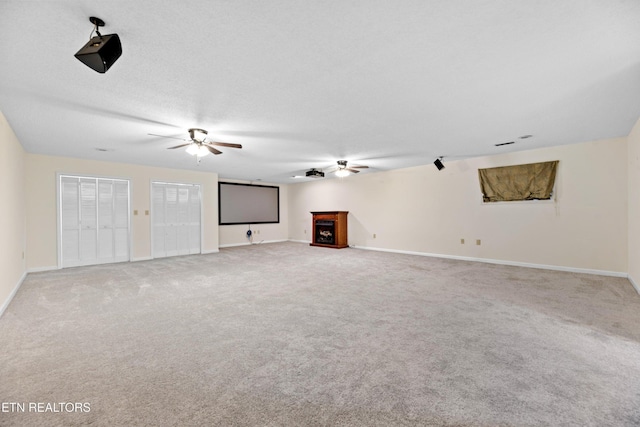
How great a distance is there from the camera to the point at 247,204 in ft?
31.8

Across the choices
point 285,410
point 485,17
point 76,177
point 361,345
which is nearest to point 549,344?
point 361,345

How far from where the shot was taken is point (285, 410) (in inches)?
62.2

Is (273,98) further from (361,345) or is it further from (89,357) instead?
(89,357)

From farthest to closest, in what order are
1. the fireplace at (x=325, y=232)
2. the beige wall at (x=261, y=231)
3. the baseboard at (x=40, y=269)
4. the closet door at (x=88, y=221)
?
the beige wall at (x=261, y=231) < the fireplace at (x=325, y=232) < the closet door at (x=88, y=221) < the baseboard at (x=40, y=269)

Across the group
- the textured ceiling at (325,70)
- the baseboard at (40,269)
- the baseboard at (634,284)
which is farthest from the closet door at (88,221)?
the baseboard at (634,284)

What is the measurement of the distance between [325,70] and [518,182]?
17.2ft

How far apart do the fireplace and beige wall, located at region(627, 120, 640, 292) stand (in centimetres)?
632

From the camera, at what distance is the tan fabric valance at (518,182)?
205 inches

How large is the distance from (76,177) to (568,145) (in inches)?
397

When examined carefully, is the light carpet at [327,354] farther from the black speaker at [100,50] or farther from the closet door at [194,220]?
the closet door at [194,220]

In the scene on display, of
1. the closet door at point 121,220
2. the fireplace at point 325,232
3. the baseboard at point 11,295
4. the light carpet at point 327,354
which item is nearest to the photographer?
the light carpet at point 327,354

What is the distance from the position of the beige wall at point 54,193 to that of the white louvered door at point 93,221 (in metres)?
0.15

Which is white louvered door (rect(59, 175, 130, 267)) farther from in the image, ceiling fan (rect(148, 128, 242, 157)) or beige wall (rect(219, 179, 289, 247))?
ceiling fan (rect(148, 128, 242, 157))

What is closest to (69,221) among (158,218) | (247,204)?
(158,218)
